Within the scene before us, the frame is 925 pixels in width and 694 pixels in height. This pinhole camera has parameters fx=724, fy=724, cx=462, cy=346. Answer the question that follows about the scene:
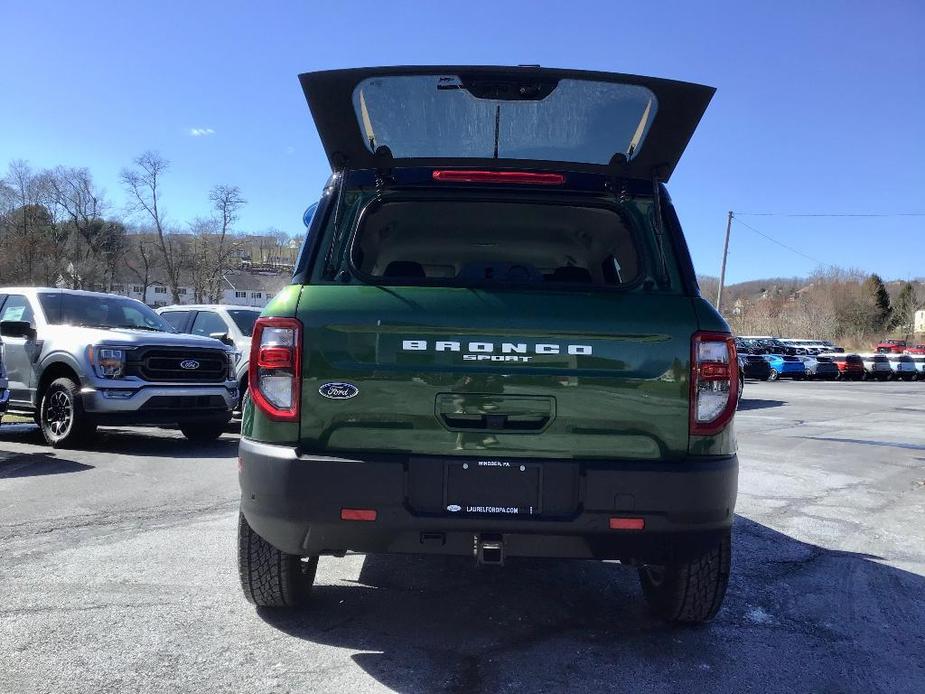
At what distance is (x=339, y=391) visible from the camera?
2801 millimetres

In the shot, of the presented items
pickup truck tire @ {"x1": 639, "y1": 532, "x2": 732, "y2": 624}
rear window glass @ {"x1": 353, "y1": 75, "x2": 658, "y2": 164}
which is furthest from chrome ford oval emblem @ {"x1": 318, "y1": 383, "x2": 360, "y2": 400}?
pickup truck tire @ {"x1": 639, "y1": 532, "x2": 732, "y2": 624}

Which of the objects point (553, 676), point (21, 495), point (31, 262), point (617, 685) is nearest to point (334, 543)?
point (553, 676)

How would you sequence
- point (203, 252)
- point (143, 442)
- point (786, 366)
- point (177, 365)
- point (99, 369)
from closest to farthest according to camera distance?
Answer: point (99, 369) → point (177, 365) → point (143, 442) → point (786, 366) → point (203, 252)

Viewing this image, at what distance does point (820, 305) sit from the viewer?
85.9m

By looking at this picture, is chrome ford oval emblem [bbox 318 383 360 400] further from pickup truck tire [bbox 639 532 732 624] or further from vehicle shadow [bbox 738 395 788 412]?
vehicle shadow [bbox 738 395 788 412]

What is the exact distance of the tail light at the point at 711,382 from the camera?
2.82 metres

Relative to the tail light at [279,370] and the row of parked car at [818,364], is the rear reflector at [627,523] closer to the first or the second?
the tail light at [279,370]

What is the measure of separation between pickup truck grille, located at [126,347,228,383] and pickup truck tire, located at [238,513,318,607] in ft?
18.5

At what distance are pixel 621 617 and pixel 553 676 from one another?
81 cm

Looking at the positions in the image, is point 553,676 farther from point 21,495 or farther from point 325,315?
point 21,495

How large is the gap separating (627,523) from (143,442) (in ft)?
26.0

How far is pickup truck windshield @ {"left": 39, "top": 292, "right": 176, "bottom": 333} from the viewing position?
888 centimetres

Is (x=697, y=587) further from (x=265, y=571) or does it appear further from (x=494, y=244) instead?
(x=494, y=244)

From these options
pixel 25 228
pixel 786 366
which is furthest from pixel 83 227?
pixel 786 366
